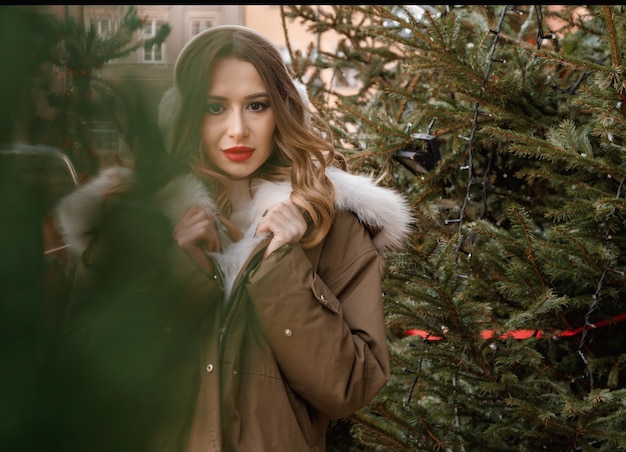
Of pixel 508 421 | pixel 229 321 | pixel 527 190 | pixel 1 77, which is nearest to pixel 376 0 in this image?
pixel 1 77

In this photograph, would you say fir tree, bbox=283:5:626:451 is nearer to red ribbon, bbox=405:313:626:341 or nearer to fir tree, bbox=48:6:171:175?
red ribbon, bbox=405:313:626:341

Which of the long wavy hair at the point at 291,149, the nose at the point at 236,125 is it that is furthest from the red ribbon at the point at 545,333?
the nose at the point at 236,125

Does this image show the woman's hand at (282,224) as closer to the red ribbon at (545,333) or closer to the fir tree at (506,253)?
the fir tree at (506,253)

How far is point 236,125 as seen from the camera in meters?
1.74

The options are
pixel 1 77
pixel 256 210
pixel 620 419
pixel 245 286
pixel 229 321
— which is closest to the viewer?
pixel 1 77

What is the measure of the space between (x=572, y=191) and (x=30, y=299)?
218 centimetres

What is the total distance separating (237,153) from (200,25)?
4.66 feet

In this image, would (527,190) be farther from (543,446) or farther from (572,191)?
(543,446)

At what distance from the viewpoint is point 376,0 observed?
49 centimetres

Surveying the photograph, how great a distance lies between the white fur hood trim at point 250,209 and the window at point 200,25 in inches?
3.2

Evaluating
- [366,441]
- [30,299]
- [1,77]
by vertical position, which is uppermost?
[1,77]

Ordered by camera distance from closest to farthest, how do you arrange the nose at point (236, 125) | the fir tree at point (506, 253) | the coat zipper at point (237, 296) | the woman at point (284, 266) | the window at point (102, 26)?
the window at point (102, 26), the coat zipper at point (237, 296), the woman at point (284, 266), the nose at point (236, 125), the fir tree at point (506, 253)

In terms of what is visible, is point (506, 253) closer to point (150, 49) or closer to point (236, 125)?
point (236, 125)

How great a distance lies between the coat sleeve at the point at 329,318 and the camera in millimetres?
1652
